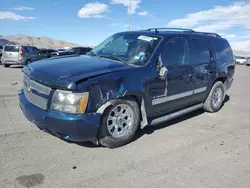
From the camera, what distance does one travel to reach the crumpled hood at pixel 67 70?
332 centimetres

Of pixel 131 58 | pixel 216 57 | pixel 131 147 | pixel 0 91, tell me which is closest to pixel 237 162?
pixel 131 147

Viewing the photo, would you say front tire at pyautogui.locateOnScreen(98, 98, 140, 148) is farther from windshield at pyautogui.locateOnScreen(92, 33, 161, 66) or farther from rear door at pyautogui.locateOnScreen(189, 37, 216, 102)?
rear door at pyautogui.locateOnScreen(189, 37, 216, 102)

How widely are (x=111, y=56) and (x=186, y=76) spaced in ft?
5.08

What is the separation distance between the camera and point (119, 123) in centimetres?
388

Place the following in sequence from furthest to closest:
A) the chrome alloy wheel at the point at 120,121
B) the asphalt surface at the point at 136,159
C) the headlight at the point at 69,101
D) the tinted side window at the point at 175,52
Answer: the tinted side window at the point at 175,52
the chrome alloy wheel at the point at 120,121
the headlight at the point at 69,101
the asphalt surface at the point at 136,159

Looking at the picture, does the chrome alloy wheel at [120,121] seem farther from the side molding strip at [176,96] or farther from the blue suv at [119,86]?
the side molding strip at [176,96]

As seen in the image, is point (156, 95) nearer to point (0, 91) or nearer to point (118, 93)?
point (118, 93)

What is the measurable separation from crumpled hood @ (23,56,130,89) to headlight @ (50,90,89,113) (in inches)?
4.8

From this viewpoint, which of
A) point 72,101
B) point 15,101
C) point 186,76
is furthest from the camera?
point 15,101

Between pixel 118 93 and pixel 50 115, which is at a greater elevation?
pixel 118 93

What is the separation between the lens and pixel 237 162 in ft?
11.9

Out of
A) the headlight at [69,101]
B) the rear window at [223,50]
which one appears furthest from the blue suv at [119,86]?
the rear window at [223,50]

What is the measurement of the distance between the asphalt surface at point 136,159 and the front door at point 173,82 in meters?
0.51

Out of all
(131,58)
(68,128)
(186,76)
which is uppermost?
(131,58)
